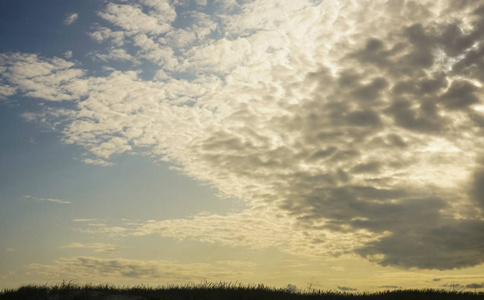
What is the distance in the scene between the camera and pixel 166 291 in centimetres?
1939

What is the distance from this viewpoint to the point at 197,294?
1889 cm

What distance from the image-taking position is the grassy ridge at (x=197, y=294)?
17312mm

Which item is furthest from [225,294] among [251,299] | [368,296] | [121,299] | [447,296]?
[447,296]

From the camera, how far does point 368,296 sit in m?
20.8

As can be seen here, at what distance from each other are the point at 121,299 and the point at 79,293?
195cm

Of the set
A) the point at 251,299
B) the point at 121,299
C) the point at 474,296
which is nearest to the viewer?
the point at 121,299

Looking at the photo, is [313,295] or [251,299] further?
[313,295]

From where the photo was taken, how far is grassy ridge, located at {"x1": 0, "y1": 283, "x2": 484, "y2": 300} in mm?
17312

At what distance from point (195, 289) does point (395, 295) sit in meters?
10.4

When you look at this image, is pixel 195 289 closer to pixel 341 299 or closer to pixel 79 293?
pixel 79 293

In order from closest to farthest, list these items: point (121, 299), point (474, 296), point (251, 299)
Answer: point (121, 299) < point (251, 299) < point (474, 296)

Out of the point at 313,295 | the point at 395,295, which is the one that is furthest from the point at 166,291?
the point at 395,295

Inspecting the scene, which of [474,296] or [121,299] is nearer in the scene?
[121,299]

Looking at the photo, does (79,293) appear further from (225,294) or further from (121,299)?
(225,294)
